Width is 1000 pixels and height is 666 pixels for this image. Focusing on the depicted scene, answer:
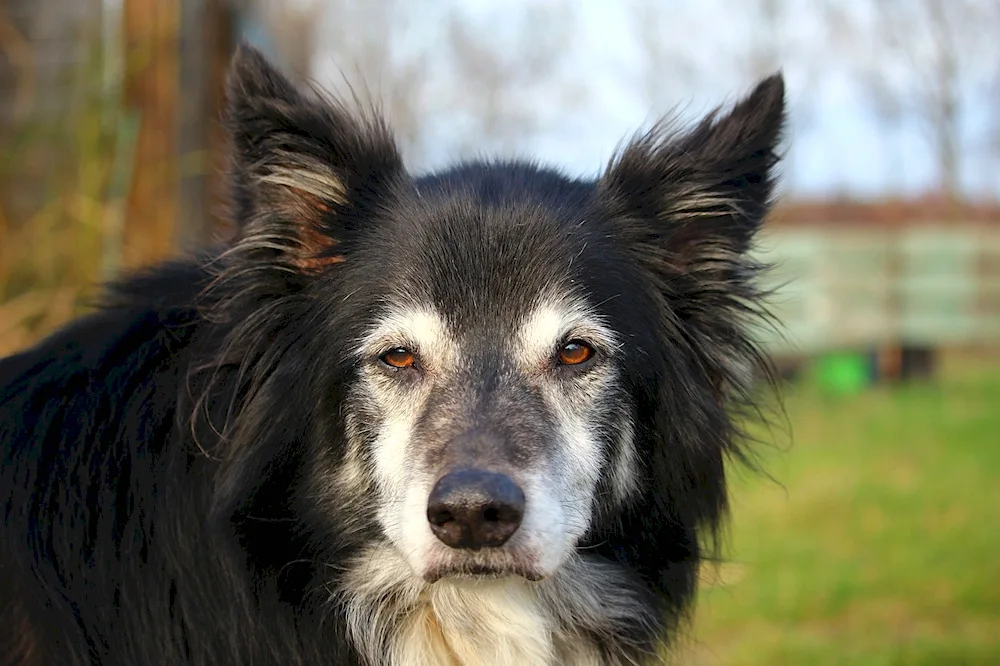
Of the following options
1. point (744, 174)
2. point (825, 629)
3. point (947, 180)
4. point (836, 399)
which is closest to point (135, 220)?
point (744, 174)

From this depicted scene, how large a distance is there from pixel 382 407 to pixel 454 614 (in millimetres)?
691

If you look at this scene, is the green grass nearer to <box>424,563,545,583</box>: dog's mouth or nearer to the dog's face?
the dog's face

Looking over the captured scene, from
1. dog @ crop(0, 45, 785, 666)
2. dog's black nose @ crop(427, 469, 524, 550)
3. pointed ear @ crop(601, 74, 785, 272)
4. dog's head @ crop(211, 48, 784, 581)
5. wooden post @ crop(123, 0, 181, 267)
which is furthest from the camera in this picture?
wooden post @ crop(123, 0, 181, 267)

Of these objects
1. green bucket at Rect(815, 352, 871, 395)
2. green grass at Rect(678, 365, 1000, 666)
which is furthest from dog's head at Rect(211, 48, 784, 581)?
green bucket at Rect(815, 352, 871, 395)

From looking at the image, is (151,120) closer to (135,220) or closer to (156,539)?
(135,220)

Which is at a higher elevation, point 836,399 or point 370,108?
point 370,108

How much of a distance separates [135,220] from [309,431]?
400 centimetres

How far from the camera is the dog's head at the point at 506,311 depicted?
114 inches

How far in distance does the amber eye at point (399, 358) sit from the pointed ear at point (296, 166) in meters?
0.38

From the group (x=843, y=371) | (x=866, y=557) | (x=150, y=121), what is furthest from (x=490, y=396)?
(x=843, y=371)

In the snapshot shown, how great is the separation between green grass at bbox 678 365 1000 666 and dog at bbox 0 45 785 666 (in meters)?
0.66

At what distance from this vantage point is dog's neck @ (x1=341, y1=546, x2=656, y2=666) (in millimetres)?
3000

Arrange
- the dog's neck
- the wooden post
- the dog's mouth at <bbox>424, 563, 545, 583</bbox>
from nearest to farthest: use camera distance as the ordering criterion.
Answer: the dog's mouth at <bbox>424, 563, 545, 583</bbox> → the dog's neck → the wooden post

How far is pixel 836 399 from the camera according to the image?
14.7 m
